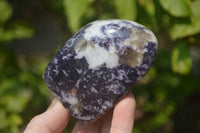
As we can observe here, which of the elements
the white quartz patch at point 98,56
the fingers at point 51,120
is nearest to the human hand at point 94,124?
the fingers at point 51,120

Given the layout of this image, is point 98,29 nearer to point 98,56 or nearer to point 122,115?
point 98,56

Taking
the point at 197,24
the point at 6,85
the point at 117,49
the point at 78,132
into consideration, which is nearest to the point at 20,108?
the point at 6,85

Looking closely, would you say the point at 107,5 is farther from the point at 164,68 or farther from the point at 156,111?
the point at 156,111

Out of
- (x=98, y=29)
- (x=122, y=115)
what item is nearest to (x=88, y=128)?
(x=122, y=115)

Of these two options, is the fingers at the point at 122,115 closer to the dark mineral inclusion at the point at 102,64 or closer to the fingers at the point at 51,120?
the dark mineral inclusion at the point at 102,64

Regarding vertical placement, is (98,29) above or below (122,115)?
above

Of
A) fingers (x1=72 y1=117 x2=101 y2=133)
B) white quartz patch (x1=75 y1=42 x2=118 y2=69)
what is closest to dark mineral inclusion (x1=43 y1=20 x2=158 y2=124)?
white quartz patch (x1=75 y1=42 x2=118 y2=69)
